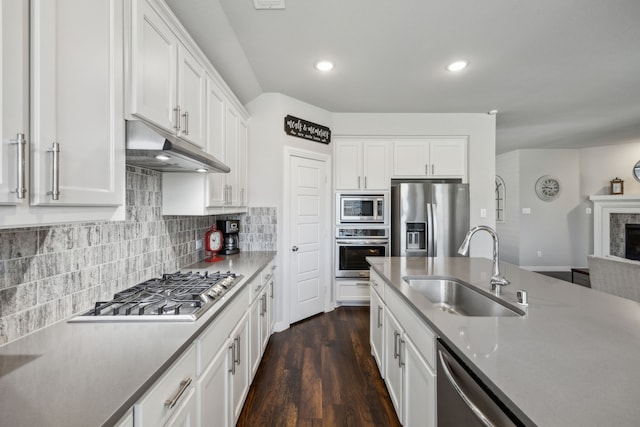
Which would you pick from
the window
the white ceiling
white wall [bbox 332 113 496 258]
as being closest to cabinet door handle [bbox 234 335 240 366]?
the white ceiling

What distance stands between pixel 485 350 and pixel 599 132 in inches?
247

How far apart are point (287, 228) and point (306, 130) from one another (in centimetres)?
124

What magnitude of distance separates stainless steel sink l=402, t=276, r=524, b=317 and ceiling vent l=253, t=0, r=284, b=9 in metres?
1.98

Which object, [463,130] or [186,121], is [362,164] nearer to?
[463,130]

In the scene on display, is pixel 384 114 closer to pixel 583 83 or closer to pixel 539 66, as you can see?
pixel 539 66

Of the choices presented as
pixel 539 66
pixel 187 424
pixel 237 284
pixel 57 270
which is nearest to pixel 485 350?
pixel 187 424

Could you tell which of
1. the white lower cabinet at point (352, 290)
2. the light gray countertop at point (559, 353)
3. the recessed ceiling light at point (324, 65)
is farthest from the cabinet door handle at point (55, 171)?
the white lower cabinet at point (352, 290)

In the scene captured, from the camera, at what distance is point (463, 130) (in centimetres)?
400

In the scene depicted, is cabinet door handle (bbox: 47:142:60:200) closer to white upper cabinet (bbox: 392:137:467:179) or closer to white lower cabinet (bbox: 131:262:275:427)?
white lower cabinet (bbox: 131:262:275:427)

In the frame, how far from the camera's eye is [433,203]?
3779mm

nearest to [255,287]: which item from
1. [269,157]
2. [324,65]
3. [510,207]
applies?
[269,157]

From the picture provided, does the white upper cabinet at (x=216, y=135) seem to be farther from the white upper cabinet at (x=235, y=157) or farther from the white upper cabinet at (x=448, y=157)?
the white upper cabinet at (x=448, y=157)

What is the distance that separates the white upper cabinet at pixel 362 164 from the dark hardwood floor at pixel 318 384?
1.89 meters

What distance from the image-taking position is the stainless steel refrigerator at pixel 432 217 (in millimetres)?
3770
